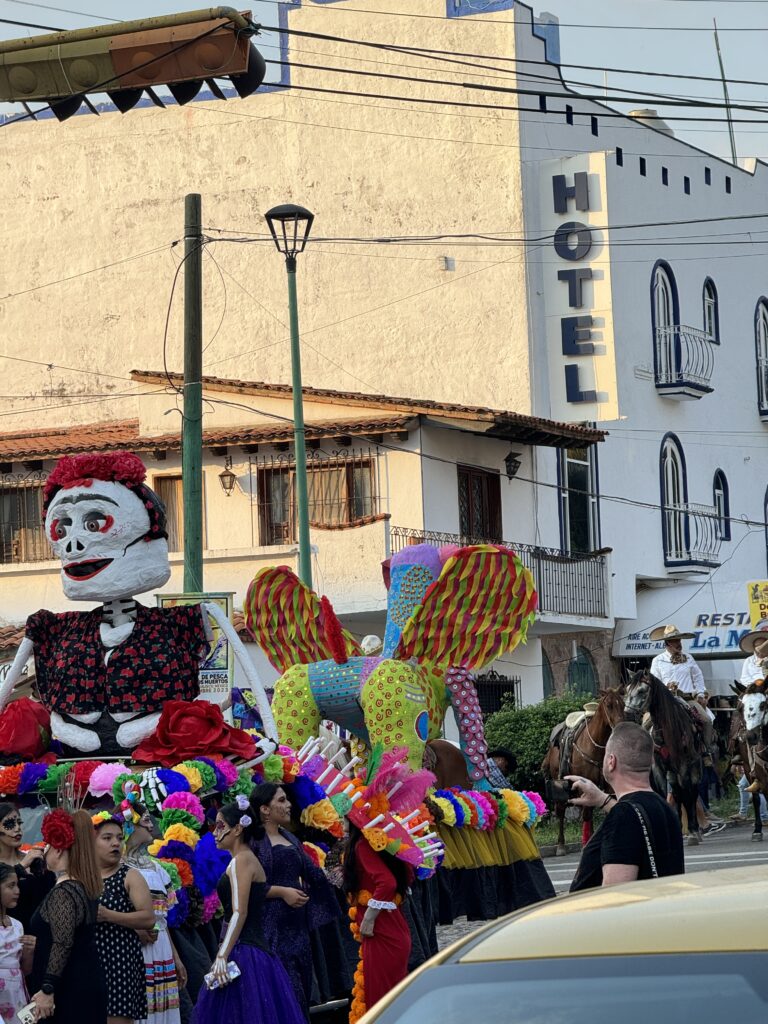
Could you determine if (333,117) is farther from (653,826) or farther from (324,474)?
(653,826)

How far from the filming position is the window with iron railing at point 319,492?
30.3 meters

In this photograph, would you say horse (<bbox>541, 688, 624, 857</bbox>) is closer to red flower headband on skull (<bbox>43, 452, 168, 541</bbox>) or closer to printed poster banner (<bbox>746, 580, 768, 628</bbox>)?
printed poster banner (<bbox>746, 580, 768, 628</bbox>)

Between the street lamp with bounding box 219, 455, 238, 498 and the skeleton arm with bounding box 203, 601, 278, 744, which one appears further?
the street lamp with bounding box 219, 455, 238, 498

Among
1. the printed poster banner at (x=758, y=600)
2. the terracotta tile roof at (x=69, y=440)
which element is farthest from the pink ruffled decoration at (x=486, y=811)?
the printed poster banner at (x=758, y=600)

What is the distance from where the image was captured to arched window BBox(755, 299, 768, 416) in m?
40.7

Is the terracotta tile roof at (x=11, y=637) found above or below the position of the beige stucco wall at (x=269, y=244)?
below

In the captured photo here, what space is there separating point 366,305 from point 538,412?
4.13m

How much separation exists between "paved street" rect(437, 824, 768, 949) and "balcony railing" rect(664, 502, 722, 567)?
42.5ft

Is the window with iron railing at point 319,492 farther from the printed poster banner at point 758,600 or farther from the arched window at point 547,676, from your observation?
the printed poster banner at point 758,600

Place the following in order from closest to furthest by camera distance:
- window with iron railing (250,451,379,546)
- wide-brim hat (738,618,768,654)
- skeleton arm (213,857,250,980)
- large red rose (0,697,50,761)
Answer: skeleton arm (213,857,250,980) → large red rose (0,697,50,761) → wide-brim hat (738,618,768,654) → window with iron railing (250,451,379,546)

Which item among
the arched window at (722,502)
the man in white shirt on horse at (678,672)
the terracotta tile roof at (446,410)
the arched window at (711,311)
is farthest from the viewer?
the arched window at (711,311)

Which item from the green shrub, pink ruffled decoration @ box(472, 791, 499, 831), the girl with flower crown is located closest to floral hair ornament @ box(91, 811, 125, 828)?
the girl with flower crown

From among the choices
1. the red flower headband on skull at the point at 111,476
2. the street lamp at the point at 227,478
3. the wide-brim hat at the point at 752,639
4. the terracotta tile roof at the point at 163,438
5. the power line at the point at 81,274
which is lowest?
the wide-brim hat at the point at 752,639

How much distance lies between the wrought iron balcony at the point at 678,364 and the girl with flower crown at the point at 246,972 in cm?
2864
